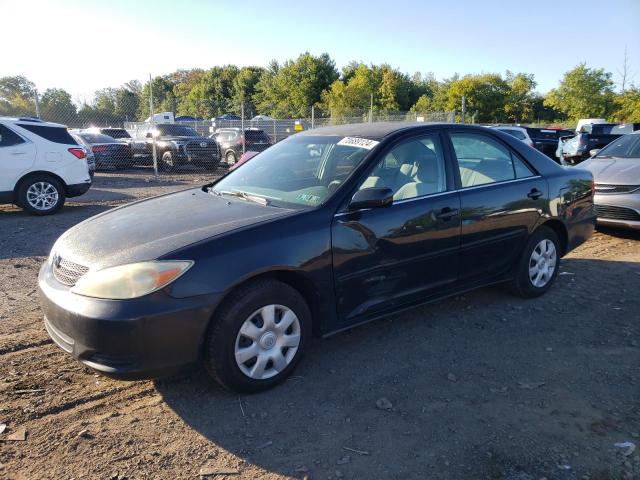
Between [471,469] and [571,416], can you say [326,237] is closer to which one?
[471,469]

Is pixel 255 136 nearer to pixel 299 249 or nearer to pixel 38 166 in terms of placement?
pixel 38 166

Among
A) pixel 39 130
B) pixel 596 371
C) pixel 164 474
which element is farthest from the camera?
pixel 39 130

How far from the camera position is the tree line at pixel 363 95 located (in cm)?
3406

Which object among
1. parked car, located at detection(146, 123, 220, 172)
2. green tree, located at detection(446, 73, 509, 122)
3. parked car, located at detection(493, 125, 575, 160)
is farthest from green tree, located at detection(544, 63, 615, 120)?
parked car, located at detection(146, 123, 220, 172)

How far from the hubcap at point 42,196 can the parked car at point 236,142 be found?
33.7 ft

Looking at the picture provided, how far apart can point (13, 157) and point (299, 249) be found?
743 cm

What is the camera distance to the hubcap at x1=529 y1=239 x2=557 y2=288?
4.64m

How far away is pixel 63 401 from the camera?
302 centimetres

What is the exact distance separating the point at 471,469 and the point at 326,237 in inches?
60.3

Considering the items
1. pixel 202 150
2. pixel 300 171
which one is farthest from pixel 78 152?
pixel 202 150

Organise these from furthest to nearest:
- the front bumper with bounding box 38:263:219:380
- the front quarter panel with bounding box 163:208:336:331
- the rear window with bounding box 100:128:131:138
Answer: the rear window with bounding box 100:128:131:138 → the front quarter panel with bounding box 163:208:336:331 → the front bumper with bounding box 38:263:219:380

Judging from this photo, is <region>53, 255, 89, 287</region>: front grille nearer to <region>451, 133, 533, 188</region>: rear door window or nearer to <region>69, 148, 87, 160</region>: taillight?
<region>451, 133, 533, 188</region>: rear door window

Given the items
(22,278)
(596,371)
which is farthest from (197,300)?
(22,278)

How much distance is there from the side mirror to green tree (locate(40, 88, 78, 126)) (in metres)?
17.8
